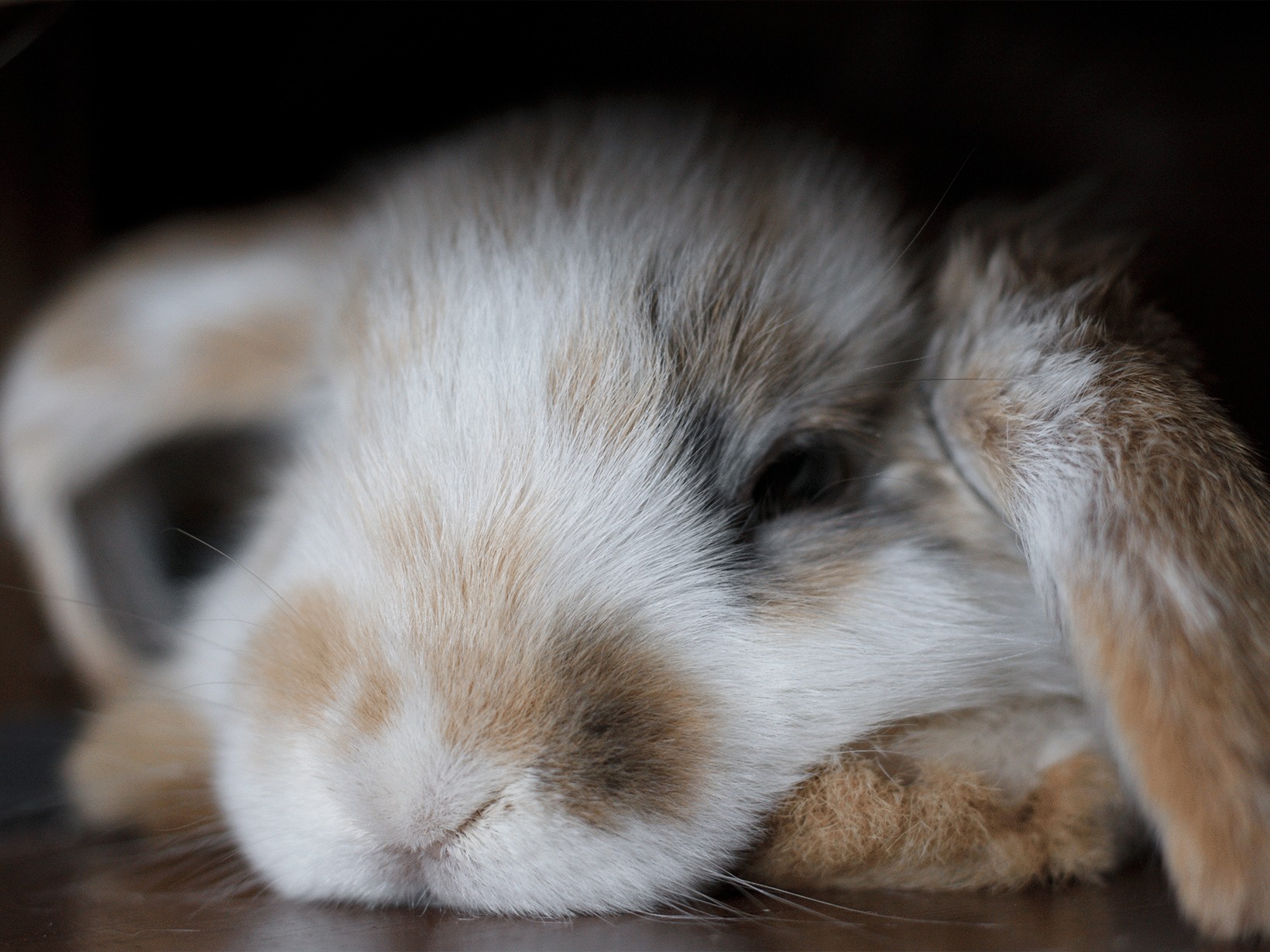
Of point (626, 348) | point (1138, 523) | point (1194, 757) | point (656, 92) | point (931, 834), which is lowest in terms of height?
point (931, 834)

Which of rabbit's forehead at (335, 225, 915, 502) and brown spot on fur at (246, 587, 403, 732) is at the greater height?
rabbit's forehead at (335, 225, 915, 502)

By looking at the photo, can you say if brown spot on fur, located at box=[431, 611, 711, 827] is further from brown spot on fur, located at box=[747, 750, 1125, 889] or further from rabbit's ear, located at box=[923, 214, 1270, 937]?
rabbit's ear, located at box=[923, 214, 1270, 937]

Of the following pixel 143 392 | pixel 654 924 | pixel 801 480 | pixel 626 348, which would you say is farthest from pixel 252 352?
pixel 654 924

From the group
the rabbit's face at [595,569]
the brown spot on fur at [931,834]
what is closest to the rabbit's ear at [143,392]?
the rabbit's face at [595,569]

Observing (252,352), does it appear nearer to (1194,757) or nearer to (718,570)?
(718,570)

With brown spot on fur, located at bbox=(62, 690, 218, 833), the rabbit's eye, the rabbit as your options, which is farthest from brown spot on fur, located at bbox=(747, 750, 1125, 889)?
brown spot on fur, located at bbox=(62, 690, 218, 833)

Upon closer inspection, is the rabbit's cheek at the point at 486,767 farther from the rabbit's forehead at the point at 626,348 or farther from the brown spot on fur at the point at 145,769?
the brown spot on fur at the point at 145,769
